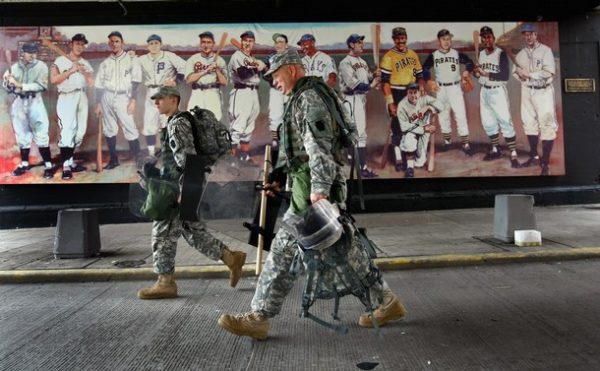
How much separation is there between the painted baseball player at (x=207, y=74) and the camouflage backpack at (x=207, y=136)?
559 cm

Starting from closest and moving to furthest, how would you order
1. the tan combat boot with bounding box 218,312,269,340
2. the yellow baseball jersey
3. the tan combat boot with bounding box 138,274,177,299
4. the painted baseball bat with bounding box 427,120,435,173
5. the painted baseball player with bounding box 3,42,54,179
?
the tan combat boot with bounding box 218,312,269,340, the tan combat boot with bounding box 138,274,177,299, the painted baseball player with bounding box 3,42,54,179, the yellow baseball jersey, the painted baseball bat with bounding box 427,120,435,173

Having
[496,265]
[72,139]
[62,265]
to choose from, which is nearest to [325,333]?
[496,265]

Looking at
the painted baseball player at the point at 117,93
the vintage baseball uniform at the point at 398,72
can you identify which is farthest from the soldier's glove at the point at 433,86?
the painted baseball player at the point at 117,93

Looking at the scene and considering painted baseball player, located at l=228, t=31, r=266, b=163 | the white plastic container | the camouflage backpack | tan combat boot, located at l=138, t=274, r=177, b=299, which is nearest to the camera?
the camouflage backpack

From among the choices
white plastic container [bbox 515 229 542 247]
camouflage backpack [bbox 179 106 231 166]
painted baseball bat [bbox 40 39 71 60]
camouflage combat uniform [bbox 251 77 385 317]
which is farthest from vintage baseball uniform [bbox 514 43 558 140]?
painted baseball bat [bbox 40 39 71 60]

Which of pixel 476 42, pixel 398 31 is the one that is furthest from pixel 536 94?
pixel 398 31

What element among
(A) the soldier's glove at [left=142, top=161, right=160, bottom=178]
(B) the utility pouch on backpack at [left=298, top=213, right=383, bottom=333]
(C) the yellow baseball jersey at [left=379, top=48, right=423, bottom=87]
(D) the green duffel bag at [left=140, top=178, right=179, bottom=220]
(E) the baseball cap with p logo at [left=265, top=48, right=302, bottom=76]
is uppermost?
(C) the yellow baseball jersey at [left=379, top=48, right=423, bottom=87]

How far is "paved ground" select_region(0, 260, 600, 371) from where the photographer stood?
3.39 m

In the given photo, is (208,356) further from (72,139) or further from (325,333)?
(72,139)

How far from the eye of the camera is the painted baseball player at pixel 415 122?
421 inches

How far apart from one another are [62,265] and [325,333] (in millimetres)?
4154

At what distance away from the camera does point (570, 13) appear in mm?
11227

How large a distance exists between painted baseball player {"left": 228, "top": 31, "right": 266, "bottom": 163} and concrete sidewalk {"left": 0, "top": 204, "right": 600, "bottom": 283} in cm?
222

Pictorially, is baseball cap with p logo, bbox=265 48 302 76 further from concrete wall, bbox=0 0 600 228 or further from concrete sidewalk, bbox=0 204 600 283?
concrete wall, bbox=0 0 600 228
